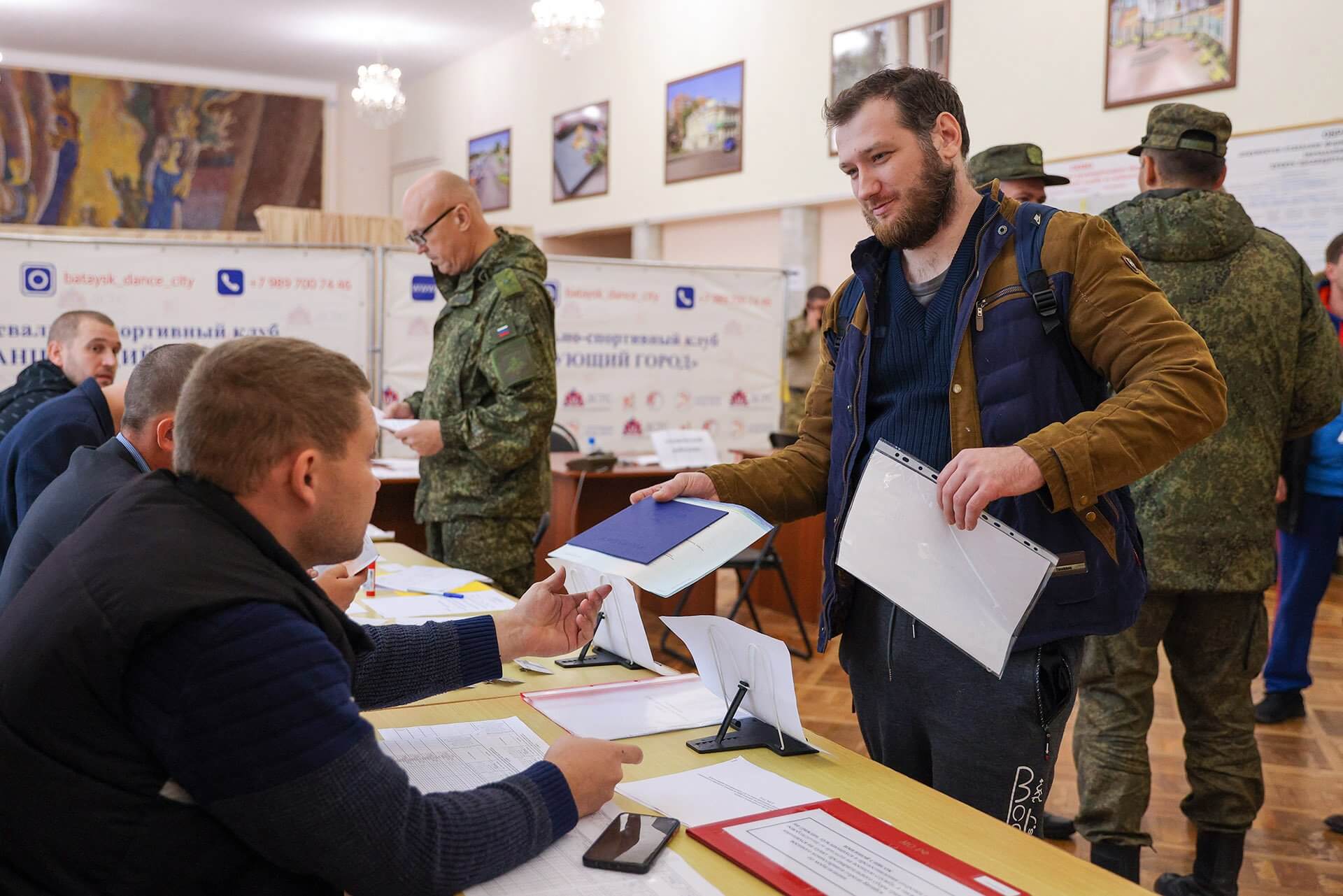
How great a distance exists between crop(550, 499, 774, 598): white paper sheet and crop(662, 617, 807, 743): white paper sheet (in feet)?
0.27

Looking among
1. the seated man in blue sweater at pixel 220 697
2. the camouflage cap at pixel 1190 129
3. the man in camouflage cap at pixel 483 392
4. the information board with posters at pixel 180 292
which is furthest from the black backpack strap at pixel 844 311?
the information board with posters at pixel 180 292

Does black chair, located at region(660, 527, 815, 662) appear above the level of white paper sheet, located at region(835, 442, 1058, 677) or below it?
below

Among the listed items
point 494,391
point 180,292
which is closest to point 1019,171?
point 494,391

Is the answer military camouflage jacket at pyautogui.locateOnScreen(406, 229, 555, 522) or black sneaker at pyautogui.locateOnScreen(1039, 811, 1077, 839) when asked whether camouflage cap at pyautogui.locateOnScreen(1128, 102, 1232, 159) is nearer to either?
military camouflage jacket at pyautogui.locateOnScreen(406, 229, 555, 522)

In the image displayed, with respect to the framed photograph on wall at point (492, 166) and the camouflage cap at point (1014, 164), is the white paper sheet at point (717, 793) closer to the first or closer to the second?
the camouflage cap at point (1014, 164)

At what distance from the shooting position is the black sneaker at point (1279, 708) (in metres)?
3.90

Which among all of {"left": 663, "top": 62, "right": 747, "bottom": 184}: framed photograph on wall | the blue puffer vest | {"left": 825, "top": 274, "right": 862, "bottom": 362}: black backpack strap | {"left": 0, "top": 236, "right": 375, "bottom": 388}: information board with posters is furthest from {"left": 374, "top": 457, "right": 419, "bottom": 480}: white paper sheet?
{"left": 663, "top": 62, "right": 747, "bottom": 184}: framed photograph on wall

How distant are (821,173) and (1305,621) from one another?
6095mm

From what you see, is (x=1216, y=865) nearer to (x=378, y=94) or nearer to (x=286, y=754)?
(x=286, y=754)

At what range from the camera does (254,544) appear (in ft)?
3.62

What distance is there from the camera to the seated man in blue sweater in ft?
3.30

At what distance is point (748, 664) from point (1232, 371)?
1.51 m

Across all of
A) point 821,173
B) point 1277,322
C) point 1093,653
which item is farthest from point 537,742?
point 821,173

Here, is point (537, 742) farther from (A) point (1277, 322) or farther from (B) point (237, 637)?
(A) point (1277, 322)
